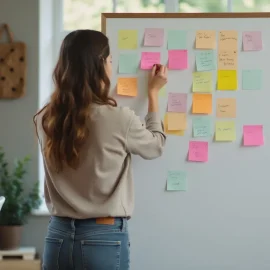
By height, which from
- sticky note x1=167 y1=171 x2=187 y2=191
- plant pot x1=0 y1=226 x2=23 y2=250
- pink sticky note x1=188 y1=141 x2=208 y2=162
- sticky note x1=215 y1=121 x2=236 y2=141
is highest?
sticky note x1=215 y1=121 x2=236 y2=141

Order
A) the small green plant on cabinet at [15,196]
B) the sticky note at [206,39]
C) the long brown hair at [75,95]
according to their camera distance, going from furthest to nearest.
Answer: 1. the small green plant on cabinet at [15,196]
2. the sticky note at [206,39]
3. the long brown hair at [75,95]

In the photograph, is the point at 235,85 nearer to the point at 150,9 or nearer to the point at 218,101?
the point at 218,101

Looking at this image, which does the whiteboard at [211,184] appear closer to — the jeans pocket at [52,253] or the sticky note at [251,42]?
the sticky note at [251,42]

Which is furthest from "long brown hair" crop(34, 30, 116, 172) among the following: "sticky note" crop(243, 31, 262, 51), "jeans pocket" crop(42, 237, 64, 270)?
"sticky note" crop(243, 31, 262, 51)

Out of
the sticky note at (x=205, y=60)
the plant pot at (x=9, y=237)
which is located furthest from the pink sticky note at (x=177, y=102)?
the plant pot at (x=9, y=237)

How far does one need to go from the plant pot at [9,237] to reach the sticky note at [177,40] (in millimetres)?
1573

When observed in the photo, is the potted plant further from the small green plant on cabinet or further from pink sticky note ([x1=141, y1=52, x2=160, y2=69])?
pink sticky note ([x1=141, y1=52, x2=160, y2=69])

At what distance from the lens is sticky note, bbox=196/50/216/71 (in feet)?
8.21

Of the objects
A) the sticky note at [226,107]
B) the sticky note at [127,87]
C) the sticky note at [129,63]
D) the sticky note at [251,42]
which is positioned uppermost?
the sticky note at [251,42]

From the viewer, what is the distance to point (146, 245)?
8.30 feet

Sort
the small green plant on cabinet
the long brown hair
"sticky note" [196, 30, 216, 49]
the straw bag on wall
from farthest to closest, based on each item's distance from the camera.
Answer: the straw bag on wall → the small green plant on cabinet → "sticky note" [196, 30, 216, 49] → the long brown hair

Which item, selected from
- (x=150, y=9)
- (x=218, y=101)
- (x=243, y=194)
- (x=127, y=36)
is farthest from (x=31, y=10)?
(x=243, y=194)

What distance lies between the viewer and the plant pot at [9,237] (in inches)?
135

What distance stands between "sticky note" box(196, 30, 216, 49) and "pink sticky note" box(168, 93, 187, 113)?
0.73 ft
